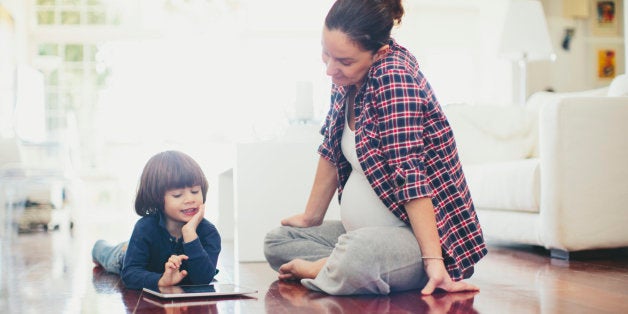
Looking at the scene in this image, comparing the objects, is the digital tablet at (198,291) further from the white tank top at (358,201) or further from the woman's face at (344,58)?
the woman's face at (344,58)

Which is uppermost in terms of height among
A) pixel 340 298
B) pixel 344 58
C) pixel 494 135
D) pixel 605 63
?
pixel 605 63

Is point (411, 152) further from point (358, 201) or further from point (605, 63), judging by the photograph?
point (605, 63)

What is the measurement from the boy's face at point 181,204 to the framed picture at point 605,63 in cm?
655

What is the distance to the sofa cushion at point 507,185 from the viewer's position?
2930 mm

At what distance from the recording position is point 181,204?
80.9 inches

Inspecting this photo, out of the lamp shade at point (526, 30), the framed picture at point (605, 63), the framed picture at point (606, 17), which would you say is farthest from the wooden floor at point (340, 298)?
the framed picture at point (606, 17)

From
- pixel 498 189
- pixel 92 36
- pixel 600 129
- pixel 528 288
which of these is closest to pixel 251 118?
pixel 92 36

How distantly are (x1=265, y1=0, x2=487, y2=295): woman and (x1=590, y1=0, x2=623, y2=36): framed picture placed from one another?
6.62 meters

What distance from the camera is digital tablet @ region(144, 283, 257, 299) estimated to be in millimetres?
1810

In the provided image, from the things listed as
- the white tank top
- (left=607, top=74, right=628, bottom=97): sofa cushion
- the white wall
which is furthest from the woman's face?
the white wall

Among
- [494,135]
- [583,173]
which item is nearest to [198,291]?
[583,173]

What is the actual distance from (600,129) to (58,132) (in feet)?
19.7

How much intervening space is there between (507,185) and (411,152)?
5.07 feet

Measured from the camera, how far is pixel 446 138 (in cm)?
182
